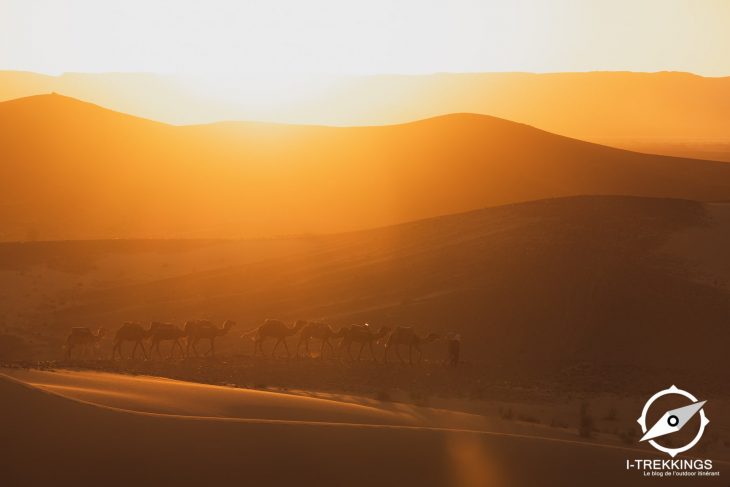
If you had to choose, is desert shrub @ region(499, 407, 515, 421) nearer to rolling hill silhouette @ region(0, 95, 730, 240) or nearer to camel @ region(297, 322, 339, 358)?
camel @ region(297, 322, 339, 358)

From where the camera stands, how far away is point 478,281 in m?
34.5

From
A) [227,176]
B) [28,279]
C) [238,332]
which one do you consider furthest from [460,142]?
[238,332]

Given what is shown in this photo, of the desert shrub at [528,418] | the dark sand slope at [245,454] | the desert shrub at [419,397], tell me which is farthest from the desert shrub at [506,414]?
the dark sand slope at [245,454]

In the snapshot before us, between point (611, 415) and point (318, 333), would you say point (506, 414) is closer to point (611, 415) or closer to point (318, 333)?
point (611, 415)

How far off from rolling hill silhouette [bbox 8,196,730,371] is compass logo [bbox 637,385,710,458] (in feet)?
15.4

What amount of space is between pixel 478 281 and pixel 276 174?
52.3 metres

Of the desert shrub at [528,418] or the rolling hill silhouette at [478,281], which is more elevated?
the rolling hill silhouette at [478,281]

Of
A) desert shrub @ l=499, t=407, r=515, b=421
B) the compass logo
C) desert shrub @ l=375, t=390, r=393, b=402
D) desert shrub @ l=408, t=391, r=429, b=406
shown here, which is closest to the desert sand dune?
desert shrub @ l=375, t=390, r=393, b=402

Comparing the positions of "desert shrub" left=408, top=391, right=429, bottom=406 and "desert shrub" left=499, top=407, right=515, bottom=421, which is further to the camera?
"desert shrub" left=408, top=391, right=429, bottom=406

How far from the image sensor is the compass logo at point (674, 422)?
56.5ft

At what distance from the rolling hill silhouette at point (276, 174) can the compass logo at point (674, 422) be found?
152 ft

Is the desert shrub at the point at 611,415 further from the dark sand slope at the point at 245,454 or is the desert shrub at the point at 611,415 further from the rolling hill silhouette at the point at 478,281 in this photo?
the dark sand slope at the point at 245,454

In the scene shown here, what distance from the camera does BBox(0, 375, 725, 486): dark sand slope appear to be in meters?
10.6

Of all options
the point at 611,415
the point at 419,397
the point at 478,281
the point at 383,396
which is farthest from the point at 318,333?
the point at 478,281
